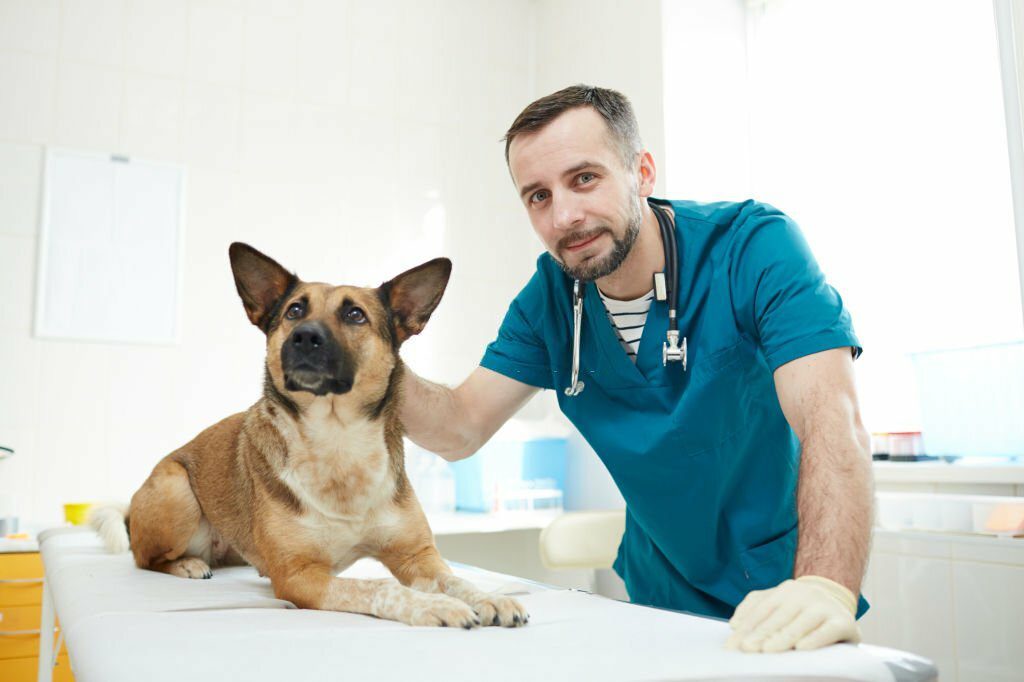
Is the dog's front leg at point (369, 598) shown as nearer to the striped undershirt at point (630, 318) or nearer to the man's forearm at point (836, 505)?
the man's forearm at point (836, 505)

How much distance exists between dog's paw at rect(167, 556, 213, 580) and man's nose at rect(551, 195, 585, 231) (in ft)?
3.12

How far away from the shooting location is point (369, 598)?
1.09 meters

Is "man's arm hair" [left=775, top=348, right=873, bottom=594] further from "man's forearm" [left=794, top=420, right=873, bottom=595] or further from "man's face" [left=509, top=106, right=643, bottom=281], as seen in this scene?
Result: "man's face" [left=509, top=106, right=643, bottom=281]

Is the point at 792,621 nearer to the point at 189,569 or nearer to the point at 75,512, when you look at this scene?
the point at 189,569

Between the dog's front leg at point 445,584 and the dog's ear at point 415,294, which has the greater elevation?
the dog's ear at point 415,294

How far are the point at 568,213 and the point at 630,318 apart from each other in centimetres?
27

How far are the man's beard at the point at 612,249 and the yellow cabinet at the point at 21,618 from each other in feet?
6.79

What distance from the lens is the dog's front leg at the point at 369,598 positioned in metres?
1.02

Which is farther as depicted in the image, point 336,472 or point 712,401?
point 712,401

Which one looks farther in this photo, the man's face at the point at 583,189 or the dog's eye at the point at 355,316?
the man's face at the point at 583,189

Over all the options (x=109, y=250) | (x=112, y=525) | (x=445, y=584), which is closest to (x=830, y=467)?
(x=445, y=584)

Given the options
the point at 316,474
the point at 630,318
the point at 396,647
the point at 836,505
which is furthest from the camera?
the point at 630,318

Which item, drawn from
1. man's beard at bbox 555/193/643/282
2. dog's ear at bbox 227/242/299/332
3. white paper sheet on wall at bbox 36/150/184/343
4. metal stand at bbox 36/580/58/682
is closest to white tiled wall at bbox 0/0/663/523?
white paper sheet on wall at bbox 36/150/184/343

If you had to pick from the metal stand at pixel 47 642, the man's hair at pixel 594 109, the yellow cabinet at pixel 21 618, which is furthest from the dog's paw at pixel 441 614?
the yellow cabinet at pixel 21 618
